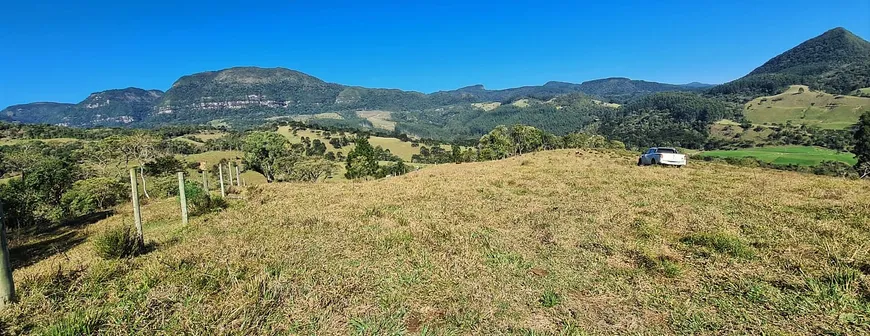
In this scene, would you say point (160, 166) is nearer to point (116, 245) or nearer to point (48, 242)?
point (48, 242)

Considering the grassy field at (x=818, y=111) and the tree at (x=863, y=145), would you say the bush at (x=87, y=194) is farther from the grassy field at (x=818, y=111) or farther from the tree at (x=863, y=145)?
the grassy field at (x=818, y=111)

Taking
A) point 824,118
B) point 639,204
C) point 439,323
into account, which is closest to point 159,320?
point 439,323

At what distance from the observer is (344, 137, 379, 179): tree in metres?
63.2

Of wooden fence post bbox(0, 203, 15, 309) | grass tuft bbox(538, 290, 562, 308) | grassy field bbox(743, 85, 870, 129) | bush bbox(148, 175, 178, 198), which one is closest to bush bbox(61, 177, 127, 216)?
bush bbox(148, 175, 178, 198)

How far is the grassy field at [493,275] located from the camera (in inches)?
193

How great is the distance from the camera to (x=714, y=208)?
11.0m

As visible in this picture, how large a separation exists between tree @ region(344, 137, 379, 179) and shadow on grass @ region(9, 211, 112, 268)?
144ft

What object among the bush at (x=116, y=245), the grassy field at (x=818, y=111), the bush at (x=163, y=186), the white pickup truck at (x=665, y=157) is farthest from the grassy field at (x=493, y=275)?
the grassy field at (x=818, y=111)

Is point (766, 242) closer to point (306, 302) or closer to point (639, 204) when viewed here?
point (639, 204)

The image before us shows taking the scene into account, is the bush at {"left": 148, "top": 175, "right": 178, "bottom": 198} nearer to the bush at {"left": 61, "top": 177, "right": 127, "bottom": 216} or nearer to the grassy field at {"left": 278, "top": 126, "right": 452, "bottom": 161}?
the bush at {"left": 61, "top": 177, "right": 127, "bottom": 216}

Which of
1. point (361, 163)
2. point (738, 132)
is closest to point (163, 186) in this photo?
point (361, 163)

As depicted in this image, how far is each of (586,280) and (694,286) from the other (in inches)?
61.6

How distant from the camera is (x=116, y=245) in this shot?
8281mm

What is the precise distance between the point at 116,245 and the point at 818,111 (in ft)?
810
